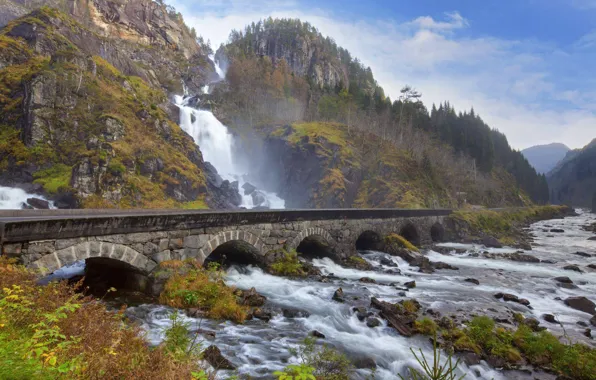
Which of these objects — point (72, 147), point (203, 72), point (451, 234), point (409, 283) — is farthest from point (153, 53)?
point (409, 283)

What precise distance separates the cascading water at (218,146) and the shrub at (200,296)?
3775 centimetres

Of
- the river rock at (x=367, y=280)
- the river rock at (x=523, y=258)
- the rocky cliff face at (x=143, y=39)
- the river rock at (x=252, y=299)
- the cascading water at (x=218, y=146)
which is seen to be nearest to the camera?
the river rock at (x=252, y=299)

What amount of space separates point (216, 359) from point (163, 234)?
17.7 ft

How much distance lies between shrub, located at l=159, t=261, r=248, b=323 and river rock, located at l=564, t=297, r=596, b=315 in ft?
50.0

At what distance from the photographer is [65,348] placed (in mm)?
4012

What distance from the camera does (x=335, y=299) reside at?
13.2 metres

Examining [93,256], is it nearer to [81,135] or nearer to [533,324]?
[533,324]

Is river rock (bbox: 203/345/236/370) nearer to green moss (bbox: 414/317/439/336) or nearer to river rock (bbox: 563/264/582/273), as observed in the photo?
green moss (bbox: 414/317/439/336)

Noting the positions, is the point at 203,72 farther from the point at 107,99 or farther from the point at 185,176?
the point at 185,176

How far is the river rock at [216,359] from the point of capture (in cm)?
705

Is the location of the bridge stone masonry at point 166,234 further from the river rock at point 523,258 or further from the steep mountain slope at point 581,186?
the steep mountain slope at point 581,186

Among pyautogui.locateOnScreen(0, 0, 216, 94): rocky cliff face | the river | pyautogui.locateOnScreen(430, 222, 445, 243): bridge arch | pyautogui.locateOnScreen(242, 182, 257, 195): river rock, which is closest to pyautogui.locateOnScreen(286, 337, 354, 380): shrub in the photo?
the river

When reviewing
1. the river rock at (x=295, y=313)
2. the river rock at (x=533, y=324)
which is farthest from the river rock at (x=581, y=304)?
the river rock at (x=295, y=313)

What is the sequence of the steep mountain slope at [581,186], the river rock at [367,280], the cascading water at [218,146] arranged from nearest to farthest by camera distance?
1. the river rock at [367,280]
2. the cascading water at [218,146]
3. the steep mountain slope at [581,186]
